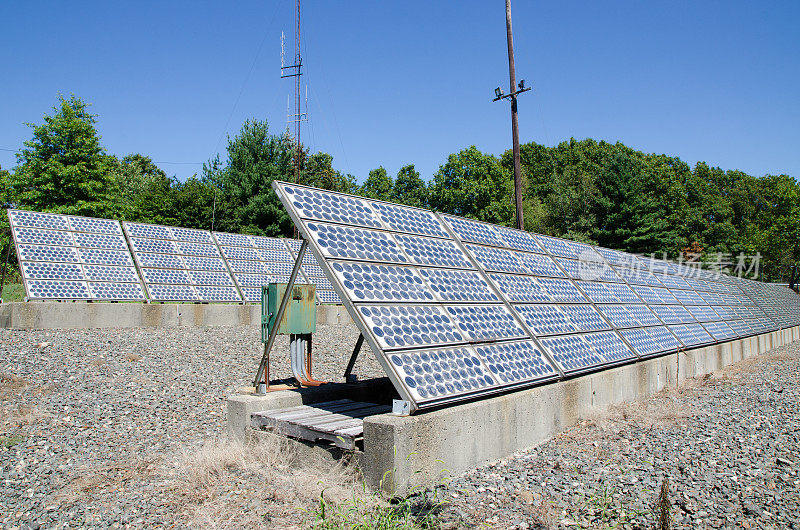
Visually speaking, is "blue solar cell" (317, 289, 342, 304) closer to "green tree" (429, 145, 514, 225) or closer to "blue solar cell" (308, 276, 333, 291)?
"blue solar cell" (308, 276, 333, 291)

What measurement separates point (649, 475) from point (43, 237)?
17.1 m

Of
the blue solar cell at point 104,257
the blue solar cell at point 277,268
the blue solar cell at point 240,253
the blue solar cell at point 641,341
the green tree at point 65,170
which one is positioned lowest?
the blue solar cell at point 641,341

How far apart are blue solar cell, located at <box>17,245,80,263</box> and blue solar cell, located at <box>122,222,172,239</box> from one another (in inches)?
91.6

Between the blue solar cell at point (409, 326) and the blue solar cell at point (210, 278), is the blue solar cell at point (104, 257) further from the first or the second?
the blue solar cell at point (409, 326)

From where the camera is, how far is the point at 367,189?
6644 centimetres

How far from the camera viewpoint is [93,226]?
1738 centimetres

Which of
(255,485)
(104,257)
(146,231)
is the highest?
(146,231)

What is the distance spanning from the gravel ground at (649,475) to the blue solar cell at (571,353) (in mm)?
771

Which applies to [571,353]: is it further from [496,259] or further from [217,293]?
[217,293]

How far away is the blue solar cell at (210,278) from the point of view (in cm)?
1744

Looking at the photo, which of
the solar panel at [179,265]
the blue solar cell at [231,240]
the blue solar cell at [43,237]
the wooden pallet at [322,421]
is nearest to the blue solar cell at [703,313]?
the wooden pallet at [322,421]

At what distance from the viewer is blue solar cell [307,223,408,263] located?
19.2 feet

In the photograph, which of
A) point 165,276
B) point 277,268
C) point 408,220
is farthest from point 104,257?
point 408,220

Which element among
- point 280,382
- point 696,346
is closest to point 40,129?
point 280,382
